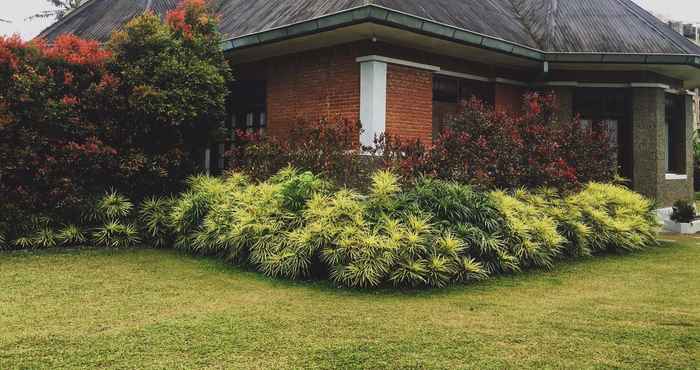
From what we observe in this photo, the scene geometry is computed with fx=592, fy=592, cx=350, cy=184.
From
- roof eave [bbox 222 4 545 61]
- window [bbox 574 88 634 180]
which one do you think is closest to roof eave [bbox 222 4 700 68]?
roof eave [bbox 222 4 545 61]

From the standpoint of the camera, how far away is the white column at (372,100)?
30.9 feet

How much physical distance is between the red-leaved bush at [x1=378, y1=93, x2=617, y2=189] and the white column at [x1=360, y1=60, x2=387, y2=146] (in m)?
0.70

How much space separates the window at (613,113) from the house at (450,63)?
22 millimetres

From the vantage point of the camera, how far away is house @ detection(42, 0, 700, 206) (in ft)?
31.0

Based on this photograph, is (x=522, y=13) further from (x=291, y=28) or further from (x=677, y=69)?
(x=291, y=28)

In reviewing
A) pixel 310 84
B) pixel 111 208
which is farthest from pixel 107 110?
pixel 310 84

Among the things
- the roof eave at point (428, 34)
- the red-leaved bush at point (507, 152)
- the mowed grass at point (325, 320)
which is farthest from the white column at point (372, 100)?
the mowed grass at point (325, 320)

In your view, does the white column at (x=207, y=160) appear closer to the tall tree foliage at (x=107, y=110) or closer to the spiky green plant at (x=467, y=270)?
the tall tree foliage at (x=107, y=110)

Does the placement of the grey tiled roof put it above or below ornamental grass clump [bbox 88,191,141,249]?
above

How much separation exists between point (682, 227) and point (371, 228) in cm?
832

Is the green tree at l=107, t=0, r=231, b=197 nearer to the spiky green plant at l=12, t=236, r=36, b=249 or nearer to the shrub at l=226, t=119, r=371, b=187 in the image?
the shrub at l=226, t=119, r=371, b=187

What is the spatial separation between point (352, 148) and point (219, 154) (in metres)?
5.00

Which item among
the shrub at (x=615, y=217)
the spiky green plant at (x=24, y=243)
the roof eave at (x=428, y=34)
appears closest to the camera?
the spiky green plant at (x=24, y=243)

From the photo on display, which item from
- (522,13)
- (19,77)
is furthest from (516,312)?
(522,13)
